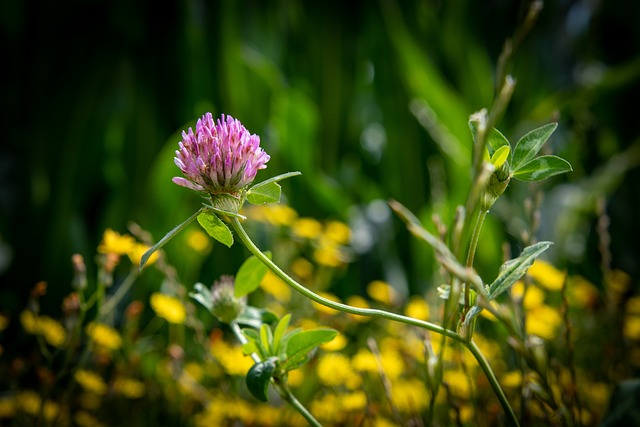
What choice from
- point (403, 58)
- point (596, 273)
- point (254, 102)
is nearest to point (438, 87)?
point (403, 58)

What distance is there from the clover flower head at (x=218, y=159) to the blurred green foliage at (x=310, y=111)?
31.8 inches

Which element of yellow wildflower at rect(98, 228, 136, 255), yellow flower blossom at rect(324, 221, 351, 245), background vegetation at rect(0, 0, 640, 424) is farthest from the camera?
background vegetation at rect(0, 0, 640, 424)

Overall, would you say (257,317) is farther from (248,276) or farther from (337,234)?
(337,234)

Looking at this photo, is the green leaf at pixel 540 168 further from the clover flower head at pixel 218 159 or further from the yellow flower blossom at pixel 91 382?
the yellow flower blossom at pixel 91 382

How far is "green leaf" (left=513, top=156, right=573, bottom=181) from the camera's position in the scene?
0.36m

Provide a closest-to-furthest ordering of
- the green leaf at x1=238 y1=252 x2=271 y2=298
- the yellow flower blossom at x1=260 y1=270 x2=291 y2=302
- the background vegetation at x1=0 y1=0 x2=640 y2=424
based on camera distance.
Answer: the green leaf at x1=238 y1=252 x2=271 y2=298 < the yellow flower blossom at x1=260 y1=270 x2=291 y2=302 < the background vegetation at x1=0 y1=0 x2=640 y2=424

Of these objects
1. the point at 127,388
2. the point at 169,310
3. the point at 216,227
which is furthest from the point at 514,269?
the point at 127,388

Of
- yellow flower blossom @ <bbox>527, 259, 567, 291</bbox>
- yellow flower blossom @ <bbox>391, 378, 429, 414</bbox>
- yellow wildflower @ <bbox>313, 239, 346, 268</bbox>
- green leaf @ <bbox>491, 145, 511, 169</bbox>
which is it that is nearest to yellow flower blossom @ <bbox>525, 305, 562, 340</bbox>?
yellow flower blossom @ <bbox>527, 259, 567, 291</bbox>

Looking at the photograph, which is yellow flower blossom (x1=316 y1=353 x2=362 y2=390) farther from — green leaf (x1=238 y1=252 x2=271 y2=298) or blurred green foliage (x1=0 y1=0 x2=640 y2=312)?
blurred green foliage (x1=0 y1=0 x2=640 y2=312)

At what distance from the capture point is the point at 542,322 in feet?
2.50

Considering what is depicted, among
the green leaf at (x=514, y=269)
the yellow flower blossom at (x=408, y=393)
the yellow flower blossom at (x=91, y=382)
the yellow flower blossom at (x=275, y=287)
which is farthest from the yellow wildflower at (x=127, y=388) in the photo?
the green leaf at (x=514, y=269)

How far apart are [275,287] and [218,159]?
62 centimetres

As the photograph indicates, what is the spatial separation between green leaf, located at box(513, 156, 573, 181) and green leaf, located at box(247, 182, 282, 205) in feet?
0.46

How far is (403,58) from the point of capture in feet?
4.49
